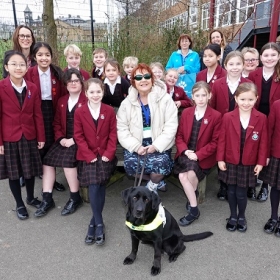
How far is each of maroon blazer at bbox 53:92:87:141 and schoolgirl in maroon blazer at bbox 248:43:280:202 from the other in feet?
7.32

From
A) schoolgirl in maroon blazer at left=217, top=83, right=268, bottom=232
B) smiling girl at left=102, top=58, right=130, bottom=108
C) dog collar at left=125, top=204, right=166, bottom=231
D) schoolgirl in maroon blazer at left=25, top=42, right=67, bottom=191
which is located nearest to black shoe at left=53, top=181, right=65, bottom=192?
schoolgirl in maroon blazer at left=25, top=42, right=67, bottom=191

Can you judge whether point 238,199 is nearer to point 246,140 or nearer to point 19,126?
point 246,140

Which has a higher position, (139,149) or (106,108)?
(106,108)

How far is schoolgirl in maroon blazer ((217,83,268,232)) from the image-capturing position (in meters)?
3.01

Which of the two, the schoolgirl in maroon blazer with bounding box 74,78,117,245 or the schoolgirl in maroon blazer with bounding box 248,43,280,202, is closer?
the schoolgirl in maroon blazer with bounding box 74,78,117,245

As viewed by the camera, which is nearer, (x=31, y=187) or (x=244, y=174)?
(x=244, y=174)

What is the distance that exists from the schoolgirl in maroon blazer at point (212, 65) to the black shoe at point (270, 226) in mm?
1902

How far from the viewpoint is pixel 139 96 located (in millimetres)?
3607

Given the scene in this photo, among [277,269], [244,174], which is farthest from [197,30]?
[277,269]

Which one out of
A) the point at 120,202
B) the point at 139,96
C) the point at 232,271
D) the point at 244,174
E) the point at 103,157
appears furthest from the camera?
the point at 120,202

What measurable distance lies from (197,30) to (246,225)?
25.9 ft

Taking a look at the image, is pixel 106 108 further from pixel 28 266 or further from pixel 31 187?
pixel 28 266

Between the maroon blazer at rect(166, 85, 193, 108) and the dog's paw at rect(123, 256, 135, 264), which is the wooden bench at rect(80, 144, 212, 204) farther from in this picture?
the dog's paw at rect(123, 256, 135, 264)

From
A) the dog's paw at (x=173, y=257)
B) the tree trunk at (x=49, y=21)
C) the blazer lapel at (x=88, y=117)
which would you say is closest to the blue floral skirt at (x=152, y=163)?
the blazer lapel at (x=88, y=117)
